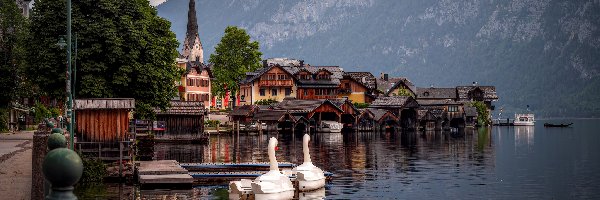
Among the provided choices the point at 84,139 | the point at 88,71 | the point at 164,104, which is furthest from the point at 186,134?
the point at 84,139

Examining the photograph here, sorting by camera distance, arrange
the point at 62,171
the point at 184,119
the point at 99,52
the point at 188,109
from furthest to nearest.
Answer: the point at 184,119 → the point at 188,109 → the point at 99,52 → the point at 62,171

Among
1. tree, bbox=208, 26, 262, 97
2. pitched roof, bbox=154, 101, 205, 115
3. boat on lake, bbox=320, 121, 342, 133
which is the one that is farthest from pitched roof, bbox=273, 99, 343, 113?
pitched roof, bbox=154, 101, 205, 115

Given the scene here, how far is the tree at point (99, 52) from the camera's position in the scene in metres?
59.1

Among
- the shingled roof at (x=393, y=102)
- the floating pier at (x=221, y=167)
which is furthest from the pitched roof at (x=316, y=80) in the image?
the floating pier at (x=221, y=167)

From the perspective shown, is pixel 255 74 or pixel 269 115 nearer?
pixel 269 115

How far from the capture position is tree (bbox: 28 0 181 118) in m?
59.1

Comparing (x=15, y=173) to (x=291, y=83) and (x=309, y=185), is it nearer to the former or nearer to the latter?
(x=309, y=185)

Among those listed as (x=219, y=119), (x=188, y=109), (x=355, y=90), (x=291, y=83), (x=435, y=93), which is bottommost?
(x=219, y=119)

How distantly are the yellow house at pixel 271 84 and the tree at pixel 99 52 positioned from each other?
99.7m

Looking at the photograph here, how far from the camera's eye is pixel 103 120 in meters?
48.2

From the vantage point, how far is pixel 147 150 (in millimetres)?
65250

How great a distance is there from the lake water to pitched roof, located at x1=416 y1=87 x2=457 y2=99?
8827 centimetres

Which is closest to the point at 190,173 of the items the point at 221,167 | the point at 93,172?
the point at 221,167

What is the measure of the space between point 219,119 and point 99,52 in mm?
94212
